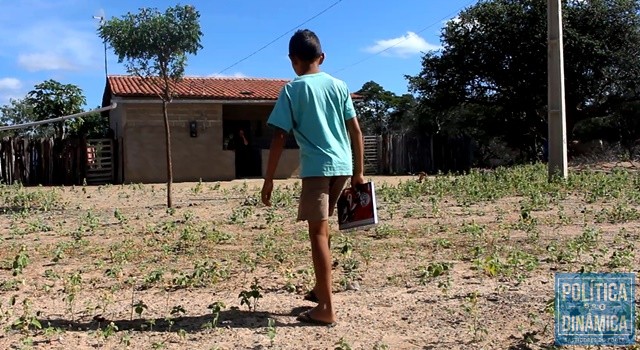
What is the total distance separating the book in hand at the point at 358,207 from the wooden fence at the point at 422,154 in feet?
61.1

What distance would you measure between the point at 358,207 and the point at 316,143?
50cm

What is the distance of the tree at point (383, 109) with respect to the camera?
3795cm

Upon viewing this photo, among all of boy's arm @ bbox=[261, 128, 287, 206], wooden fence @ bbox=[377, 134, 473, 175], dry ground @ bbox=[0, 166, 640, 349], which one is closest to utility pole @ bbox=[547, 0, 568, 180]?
dry ground @ bbox=[0, 166, 640, 349]

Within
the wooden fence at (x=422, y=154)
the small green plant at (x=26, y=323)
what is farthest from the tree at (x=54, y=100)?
the small green plant at (x=26, y=323)

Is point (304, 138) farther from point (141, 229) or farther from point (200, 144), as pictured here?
point (200, 144)

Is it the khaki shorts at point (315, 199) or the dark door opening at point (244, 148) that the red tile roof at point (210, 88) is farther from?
the khaki shorts at point (315, 199)

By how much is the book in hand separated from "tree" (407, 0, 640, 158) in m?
20.1

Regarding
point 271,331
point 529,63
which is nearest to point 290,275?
point 271,331

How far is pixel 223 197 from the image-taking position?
37.6 feet

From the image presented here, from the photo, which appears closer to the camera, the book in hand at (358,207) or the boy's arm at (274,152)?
the boy's arm at (274,152)

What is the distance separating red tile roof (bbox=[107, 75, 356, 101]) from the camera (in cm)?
1833

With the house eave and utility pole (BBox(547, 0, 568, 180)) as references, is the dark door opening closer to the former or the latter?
the house eave

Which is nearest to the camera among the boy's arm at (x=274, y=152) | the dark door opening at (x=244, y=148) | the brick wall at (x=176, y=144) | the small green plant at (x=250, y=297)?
the boy's arm at (x=274, y=152)

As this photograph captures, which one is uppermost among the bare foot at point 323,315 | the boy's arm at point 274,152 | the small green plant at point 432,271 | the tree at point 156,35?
the tree at point 156,35
